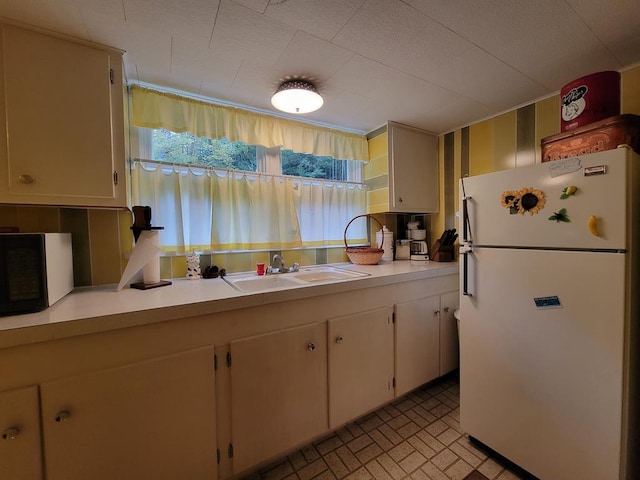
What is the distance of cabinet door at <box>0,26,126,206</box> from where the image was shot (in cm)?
112

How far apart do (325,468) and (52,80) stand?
2270 mm

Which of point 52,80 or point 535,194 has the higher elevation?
point 52,80

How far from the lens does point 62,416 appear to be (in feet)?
3.04

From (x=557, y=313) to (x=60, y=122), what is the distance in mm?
2369

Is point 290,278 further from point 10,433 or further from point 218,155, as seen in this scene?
point 10,433

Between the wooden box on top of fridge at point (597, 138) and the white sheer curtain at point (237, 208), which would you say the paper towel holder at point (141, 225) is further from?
the wooden box on top of fridge at point (597, 138)

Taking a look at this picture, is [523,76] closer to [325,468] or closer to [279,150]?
[279,150]

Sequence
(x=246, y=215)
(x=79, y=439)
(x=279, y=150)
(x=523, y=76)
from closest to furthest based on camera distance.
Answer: (x=79, y=439), (x=523, y=76), (x=246, y=215), (x=279, y=150)

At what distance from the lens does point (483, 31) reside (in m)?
1.23

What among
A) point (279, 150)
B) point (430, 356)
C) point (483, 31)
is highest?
point (483, 31)

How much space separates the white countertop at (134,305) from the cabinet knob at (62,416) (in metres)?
0.28

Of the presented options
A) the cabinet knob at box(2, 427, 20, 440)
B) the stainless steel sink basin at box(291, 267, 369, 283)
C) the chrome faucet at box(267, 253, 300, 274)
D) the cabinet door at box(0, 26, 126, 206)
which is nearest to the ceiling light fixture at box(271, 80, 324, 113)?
the cabinet door at box(0, 26, 126, 206)

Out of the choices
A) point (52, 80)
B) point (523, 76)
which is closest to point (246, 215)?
point (52, 80)

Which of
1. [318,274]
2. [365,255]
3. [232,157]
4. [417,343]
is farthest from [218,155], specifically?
[417,343]
